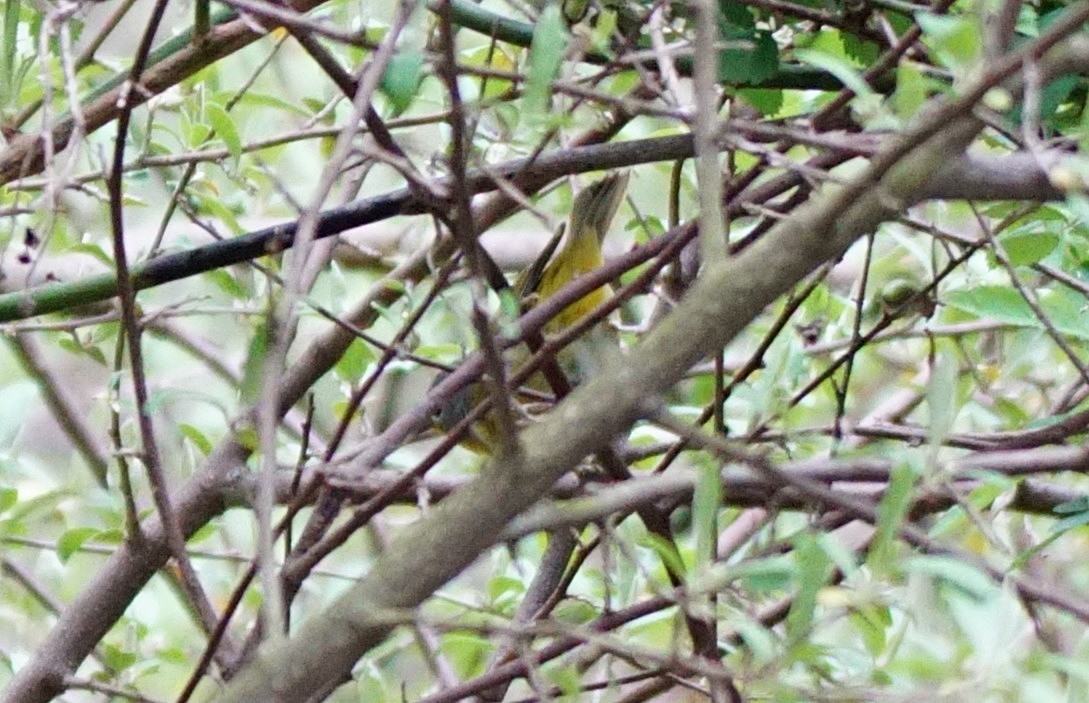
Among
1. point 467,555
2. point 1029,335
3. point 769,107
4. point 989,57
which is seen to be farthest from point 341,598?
point 1029,335

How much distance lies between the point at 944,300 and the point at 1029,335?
222 mm

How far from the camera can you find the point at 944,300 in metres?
1.09

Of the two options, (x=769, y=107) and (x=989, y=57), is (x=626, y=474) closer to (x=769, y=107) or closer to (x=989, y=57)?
(x=769, y=107)

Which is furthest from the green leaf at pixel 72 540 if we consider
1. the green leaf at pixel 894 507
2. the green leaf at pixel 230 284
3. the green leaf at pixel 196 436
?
the green leaf at pixel 894 507

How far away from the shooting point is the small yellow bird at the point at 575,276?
146cm

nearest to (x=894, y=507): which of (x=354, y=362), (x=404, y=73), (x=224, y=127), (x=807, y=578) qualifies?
(x=807, y=578)

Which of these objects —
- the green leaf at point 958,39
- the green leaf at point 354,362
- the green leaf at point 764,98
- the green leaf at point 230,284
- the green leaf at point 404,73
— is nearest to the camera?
the green leaf at point 958,39

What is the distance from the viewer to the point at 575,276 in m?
1.62

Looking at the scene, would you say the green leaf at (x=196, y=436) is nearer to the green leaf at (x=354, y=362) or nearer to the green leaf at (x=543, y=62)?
the green leaf at (x=354, y=362)

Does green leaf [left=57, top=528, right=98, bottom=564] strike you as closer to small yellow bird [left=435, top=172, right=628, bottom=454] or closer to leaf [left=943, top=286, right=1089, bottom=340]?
small yellow bird [left=435, top=172, right=628, bottom=454]

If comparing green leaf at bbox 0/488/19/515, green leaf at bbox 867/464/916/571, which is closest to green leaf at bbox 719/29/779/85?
green leaf at bbox 867/464/916/571

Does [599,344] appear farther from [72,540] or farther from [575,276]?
[72,540]

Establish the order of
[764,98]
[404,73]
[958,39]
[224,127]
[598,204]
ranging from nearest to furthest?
[958,39] < [404,73] < [764,98] < [224,127] < [598,204]

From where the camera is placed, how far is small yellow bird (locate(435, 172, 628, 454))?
1458 mm
